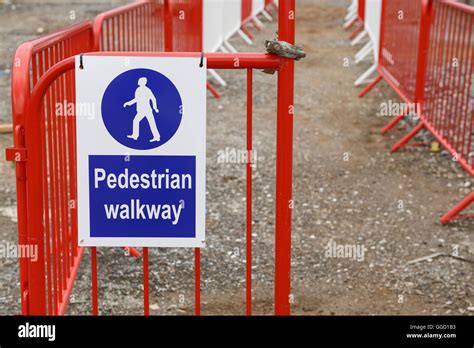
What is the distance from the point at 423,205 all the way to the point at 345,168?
121 centimetres

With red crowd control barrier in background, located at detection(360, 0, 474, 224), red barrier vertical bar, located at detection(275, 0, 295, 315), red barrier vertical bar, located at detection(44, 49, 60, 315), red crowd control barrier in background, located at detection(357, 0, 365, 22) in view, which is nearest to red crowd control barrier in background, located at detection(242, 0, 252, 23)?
red crowd control barrier in background, located at detection(357, 0, 365, 22)

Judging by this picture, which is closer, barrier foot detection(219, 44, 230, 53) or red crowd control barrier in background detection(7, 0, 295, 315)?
red crowd control barrier in background detection(7, 0, 295, 315)

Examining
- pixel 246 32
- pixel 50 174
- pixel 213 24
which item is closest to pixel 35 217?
pixel 50 174

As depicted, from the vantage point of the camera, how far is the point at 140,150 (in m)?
3.25

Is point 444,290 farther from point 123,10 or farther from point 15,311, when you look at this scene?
point 123,10

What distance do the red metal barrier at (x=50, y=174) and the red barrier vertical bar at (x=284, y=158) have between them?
1.07 m

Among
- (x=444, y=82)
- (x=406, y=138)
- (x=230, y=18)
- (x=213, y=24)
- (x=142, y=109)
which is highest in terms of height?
(x=230, y=18)

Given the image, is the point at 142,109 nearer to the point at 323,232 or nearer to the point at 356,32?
the point at 323,232

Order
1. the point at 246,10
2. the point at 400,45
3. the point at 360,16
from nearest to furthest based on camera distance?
1. the point at 400,45
2. the point at 360,16
3. the point at 246,10

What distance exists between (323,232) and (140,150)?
3.08 metres

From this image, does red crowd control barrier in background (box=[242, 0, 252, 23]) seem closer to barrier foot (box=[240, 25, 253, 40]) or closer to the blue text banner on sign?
barrier foot (box=[240, 25, 253, 40])

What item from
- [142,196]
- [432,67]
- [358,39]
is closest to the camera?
[142,196]

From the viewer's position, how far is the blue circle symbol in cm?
320
